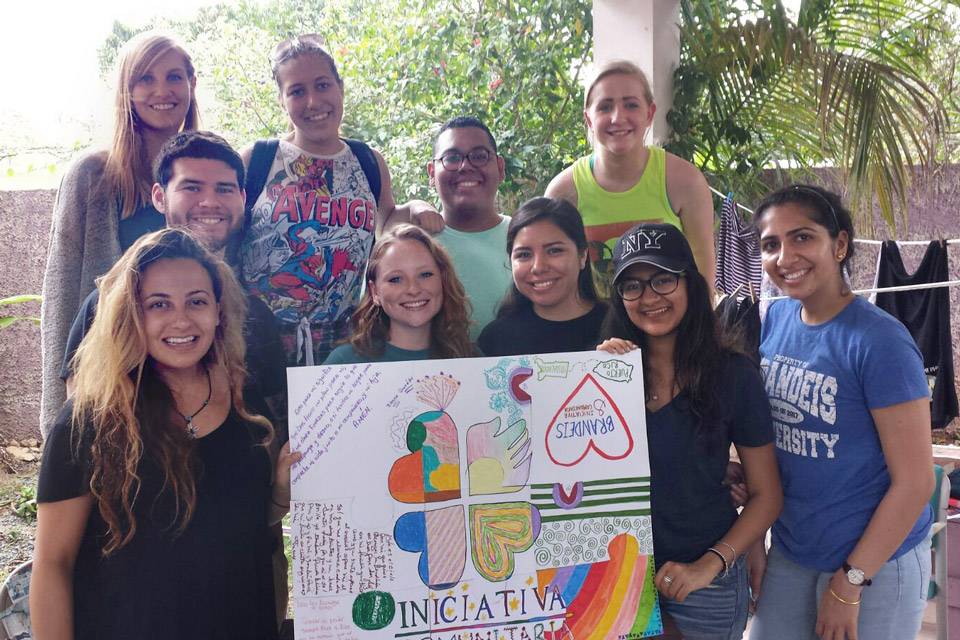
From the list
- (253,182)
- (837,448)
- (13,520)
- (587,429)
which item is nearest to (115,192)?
(253,182)

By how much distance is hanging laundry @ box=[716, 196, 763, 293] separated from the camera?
3545 millimetres

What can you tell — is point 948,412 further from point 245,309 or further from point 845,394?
point 245,309

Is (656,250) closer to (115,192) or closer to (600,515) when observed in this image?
(600,515)

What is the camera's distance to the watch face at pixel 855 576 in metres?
1.64

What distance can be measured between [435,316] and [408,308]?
83 millimetres

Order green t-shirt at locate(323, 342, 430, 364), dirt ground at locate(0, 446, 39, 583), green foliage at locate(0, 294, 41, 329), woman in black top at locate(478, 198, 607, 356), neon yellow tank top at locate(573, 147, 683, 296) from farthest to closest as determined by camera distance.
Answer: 1. dirt ground at locate(0, 446, 39, 583)
2. green foliage at locate(0, 294, 41, 329)
3. neon yellow tank top at locate(573, 147, 683, 296)
4. woman in black top at locate(478, 198, 607, 356)
5. green t-shirt at locate(323, 342, 430, 364)

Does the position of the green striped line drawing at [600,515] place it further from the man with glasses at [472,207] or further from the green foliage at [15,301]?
the green foliage at [15,301]

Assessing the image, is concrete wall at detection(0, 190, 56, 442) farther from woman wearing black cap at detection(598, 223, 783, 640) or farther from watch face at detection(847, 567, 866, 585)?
watch face at detection(847, 567, 866, 585)

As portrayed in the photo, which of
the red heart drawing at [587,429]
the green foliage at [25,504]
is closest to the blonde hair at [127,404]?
the red heart drawing at [587,429]

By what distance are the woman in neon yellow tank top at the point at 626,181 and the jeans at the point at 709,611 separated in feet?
3.07

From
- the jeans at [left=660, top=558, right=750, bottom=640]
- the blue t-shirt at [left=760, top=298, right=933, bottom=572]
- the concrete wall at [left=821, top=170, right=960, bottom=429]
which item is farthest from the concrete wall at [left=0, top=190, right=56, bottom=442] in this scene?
the concrete wall at [left=821, top=170, right=960, bottom=429]

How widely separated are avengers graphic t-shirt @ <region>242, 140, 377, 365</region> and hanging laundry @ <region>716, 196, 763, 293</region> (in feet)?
6.75

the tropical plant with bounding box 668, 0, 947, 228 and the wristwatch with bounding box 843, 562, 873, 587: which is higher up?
the tropical plant with bounding box 668, 0, 947, 228

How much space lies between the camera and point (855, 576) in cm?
164
